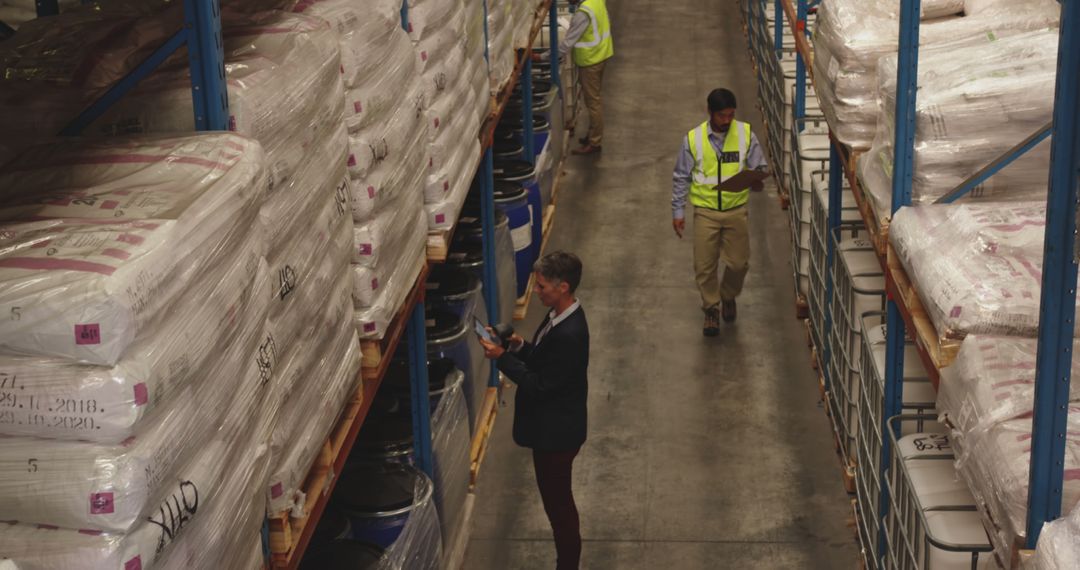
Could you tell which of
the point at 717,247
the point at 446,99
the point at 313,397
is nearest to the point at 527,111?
the point at 717,247

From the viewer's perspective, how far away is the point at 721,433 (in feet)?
28.5

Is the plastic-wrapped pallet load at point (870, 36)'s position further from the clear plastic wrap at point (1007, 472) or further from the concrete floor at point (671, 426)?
the clear plastic wrap at point (1007, 472)

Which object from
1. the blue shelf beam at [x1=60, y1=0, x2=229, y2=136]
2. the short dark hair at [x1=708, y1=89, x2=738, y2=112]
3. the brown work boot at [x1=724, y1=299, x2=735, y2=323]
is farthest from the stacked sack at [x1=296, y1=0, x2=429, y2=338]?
the brown work boot at [x1=724, y1=299, x2=735, y2=323]

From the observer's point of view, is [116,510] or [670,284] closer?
[116,510]

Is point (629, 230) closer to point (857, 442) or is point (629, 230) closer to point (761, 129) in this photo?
point (761, 129)

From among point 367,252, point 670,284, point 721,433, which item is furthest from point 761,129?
point 367,252

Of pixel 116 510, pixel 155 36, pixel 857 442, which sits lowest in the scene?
pixel 857 442

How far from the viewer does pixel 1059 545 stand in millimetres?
3318

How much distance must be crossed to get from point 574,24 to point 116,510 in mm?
12093

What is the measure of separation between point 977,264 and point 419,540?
8.14ft

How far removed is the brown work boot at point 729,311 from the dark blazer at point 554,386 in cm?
406

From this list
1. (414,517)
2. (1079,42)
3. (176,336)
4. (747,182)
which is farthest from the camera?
(747,182)

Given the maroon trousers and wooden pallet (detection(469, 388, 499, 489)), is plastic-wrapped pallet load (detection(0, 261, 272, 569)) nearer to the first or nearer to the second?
the maroon trousers

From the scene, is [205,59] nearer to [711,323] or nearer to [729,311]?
[711,323]
